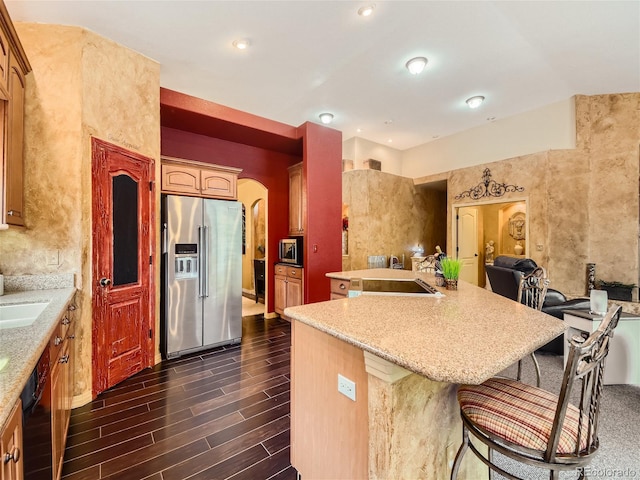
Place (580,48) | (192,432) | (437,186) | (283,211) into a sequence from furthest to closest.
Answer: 1. (437,186)
2. (283,211)
3. (580,48)
4. (192,432)

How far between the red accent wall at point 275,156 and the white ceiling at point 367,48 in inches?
9.4

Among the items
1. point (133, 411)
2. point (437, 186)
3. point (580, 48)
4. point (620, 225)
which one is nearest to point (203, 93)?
point (133, 411)

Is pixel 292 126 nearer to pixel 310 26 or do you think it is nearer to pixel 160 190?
pixel 310 26

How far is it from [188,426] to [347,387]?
1.51 m

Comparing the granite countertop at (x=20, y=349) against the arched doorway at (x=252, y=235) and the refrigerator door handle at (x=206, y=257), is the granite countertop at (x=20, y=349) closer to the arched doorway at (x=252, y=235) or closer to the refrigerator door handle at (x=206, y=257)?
the refrigerator door handle at (x=206, y=257)

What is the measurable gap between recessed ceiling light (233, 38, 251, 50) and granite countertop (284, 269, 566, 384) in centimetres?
269

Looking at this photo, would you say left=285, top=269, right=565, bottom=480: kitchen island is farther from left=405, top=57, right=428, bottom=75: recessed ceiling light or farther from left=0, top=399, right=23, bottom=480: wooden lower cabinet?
left=405, top=57, right=428, bottom=75: recessed ceiling light

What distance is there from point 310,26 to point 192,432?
346cm

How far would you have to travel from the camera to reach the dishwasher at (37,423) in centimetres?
95

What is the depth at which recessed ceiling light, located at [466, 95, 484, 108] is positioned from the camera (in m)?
4.49

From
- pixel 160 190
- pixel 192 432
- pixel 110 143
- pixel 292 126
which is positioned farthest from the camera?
pixel 292 126

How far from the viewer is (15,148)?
6.54ft

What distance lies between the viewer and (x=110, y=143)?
2.52 metres

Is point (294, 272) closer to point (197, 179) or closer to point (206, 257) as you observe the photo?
point (206, 257)
